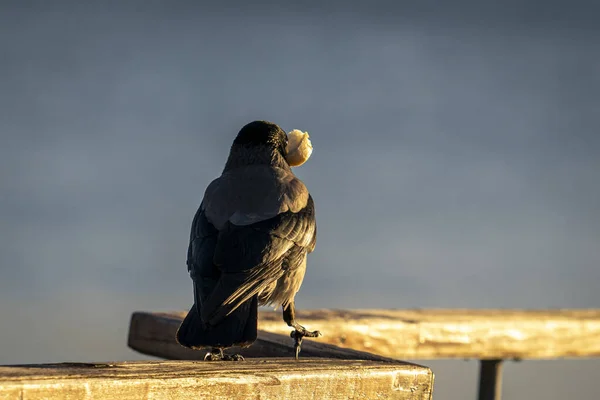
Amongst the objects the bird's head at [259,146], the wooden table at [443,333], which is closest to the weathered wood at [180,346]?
the wooden table at [443,333]

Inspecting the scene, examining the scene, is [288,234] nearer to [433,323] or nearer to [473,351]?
[433,323]

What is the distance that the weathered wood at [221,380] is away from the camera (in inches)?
88.2

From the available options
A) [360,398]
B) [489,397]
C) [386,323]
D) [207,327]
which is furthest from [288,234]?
[489,397]

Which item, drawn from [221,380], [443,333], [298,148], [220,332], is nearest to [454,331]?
[443,333]

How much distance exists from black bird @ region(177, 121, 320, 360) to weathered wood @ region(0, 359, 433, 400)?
0.27 m

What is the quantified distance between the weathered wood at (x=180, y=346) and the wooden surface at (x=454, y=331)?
0.09 ft

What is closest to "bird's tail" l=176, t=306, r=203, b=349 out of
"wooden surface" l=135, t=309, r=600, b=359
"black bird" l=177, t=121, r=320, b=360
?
"black bird" l=177, t=121, r=320, b=360

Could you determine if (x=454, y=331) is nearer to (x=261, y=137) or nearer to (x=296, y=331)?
(x=261, y=137)

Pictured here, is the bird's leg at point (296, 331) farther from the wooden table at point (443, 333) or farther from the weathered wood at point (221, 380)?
the weathered wood at point (221, 380)

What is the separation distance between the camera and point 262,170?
392 centimetres

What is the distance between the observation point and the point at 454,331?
4852 millimetres

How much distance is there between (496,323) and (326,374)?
8.15ft

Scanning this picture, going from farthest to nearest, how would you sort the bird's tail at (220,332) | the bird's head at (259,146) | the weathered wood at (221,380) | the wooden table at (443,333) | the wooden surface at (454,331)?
the wooden surface at (454,331), the wooden table at (443,333), the bird's head at (259,146), the bird's tail at (220,332), the weathered wood at (221,380)

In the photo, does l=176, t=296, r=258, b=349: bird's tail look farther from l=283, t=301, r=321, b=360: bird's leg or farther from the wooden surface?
the wooden surface
